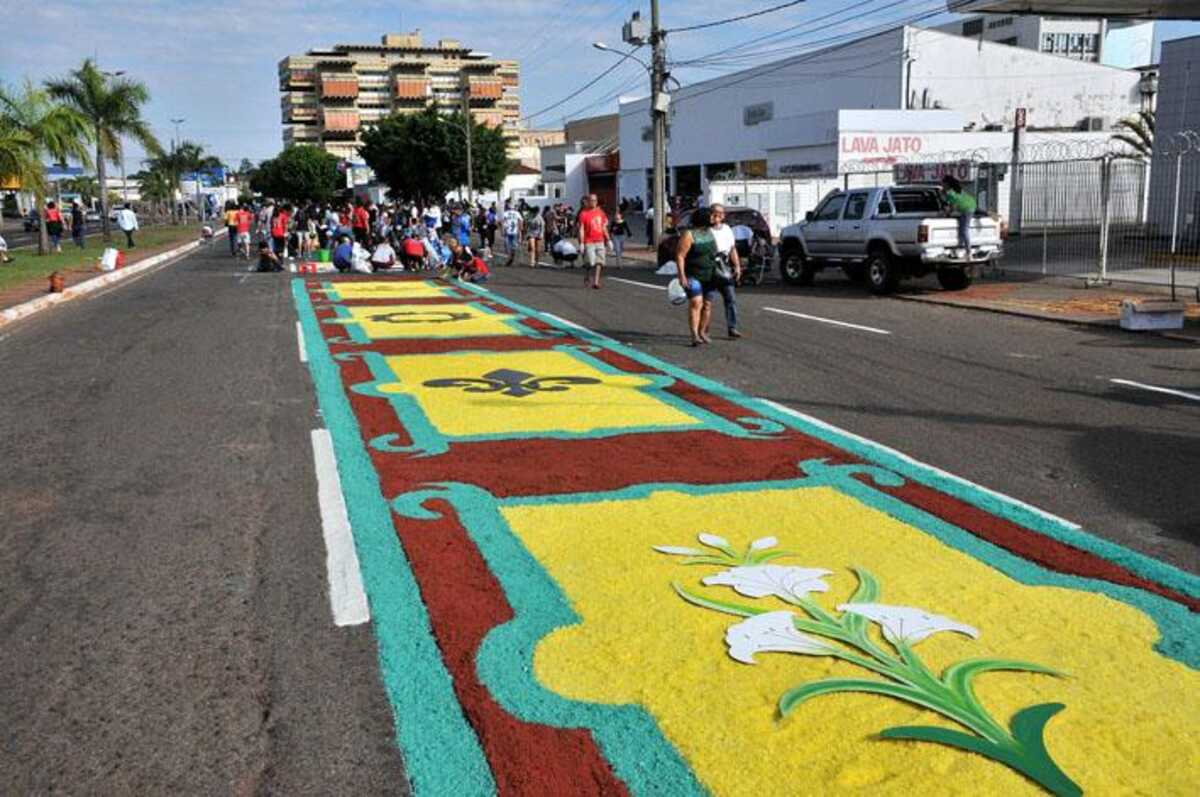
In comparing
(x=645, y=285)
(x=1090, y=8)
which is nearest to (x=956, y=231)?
(x=1090, y=8)

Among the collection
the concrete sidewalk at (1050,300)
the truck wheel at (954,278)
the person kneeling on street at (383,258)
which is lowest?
the concrete sidewalk at (1050,300)

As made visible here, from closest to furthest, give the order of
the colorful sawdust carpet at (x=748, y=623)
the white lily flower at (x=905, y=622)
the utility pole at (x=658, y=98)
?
the colorful sawdust carpet at (x=748, y=623), the white lily flower at (x=905, y=622), the utility pole at (x=658, y=98)

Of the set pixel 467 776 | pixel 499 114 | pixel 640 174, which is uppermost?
pixel 499 114

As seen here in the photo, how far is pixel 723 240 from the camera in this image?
1196 cm

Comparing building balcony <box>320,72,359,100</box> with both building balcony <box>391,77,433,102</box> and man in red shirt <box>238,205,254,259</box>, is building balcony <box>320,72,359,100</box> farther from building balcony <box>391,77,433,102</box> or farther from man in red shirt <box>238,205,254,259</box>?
man in red shirt <box>238,205,254,259</box>

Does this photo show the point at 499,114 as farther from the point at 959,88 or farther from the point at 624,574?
the point at 624,574

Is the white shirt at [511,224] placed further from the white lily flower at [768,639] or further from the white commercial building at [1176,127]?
the white lily flower at [768,639]

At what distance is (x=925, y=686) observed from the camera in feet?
12.0

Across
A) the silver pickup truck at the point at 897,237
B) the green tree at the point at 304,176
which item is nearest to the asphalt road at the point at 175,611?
the silver pickup truck at the point at 897,237

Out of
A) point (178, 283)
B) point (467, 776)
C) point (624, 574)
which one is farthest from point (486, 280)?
point (467, 776)

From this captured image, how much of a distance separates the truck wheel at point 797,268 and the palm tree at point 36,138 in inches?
856

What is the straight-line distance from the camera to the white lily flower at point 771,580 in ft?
14.9

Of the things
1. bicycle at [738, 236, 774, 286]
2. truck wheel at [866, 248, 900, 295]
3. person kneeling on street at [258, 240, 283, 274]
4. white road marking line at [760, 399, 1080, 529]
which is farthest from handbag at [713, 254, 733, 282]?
person kneeling on street at [258, 240, 283, 274]

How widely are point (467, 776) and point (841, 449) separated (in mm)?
4599
